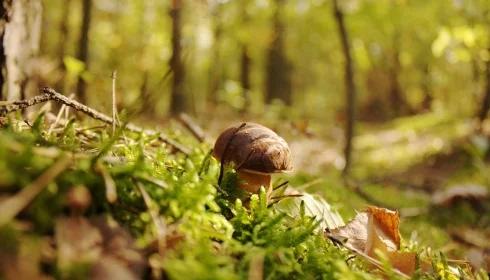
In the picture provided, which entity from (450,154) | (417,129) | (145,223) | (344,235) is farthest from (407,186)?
(417,129)

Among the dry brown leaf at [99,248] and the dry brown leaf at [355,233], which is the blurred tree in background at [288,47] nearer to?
the dry brown leaf at [355,233]

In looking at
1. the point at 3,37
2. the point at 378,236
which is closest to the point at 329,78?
the point at 3,37

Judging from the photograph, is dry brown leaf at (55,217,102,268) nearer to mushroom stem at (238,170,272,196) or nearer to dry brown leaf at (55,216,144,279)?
dry brown leaf at (55,216,144,279)

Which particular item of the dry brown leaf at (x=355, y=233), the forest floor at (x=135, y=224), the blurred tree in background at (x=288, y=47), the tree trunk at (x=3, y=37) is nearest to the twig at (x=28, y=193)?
the forest floor at (x=135, y=224)

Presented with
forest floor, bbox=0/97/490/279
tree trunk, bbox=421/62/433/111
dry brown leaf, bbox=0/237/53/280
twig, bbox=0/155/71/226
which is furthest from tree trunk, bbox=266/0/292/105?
dry brown leaf, bbox=0/237/53/280

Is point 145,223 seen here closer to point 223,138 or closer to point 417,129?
point 223,138

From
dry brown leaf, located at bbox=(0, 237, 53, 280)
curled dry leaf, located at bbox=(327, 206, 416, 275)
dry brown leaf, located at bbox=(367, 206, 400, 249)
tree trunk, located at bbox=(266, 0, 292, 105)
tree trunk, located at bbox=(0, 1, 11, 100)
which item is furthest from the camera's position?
tree trunk, located at bbox=(266, 0, 292, 105)

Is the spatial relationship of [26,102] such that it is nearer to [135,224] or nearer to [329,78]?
[135,224]
